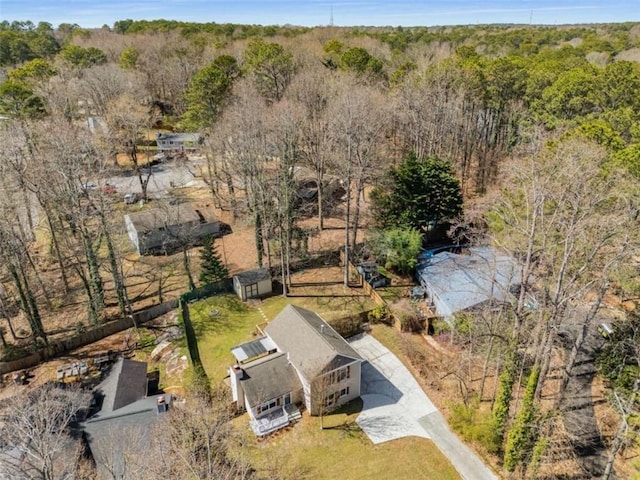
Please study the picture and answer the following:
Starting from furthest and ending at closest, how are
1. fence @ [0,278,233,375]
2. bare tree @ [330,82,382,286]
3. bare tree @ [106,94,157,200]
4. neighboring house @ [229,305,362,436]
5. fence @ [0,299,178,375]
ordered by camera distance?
1. bare tree @ [106,94,157,200]
2. bare tree @ [330,82,382,286]
3. fence @ [0,278,233,375]
4. fence @ [0,299,178,375]
5. neighboring house @ [229,305,362,436]

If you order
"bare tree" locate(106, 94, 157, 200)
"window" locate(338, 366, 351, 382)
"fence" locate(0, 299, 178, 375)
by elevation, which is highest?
"bare tree" locate(106, 94, 157, 200)

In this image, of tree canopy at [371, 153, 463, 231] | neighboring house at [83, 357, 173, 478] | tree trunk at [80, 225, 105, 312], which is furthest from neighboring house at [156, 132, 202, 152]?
neighboring house at [83, 357, 173, 478]

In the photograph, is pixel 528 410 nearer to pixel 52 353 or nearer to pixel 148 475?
pixel 148 475

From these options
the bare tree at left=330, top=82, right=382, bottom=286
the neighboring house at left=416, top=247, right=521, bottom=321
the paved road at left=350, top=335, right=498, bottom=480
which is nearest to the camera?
the paved road at left=350, top=335, right=498, bottom=480

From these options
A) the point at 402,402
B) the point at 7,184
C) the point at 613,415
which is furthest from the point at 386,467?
the point at 7,184

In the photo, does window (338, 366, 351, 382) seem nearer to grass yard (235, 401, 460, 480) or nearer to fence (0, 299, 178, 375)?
grass yard (235, 401, 460, 480)
